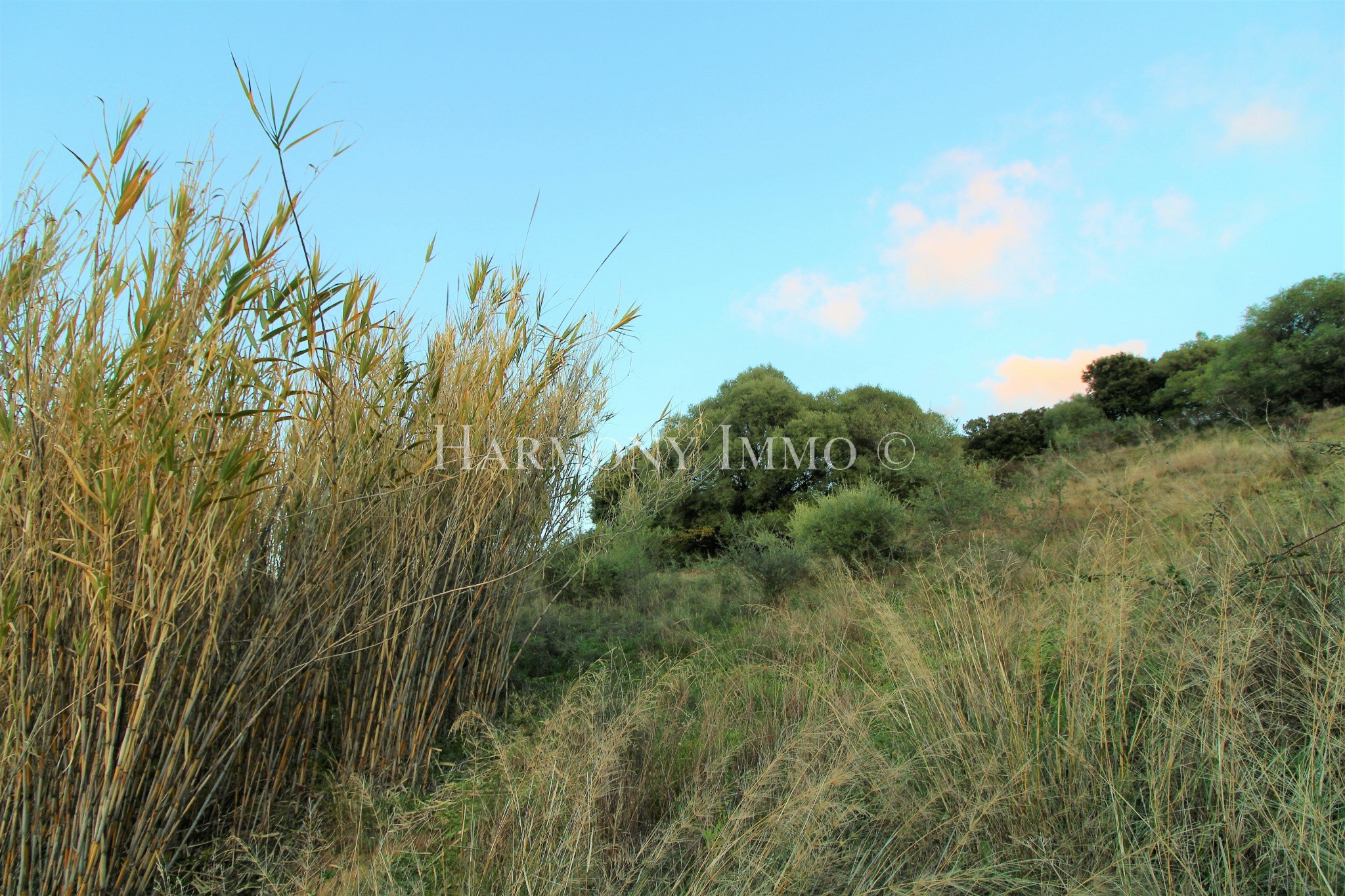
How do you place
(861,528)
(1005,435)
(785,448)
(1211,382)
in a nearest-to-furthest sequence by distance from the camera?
(861,528) < (785,448) < (1211,382) < (1005,435)

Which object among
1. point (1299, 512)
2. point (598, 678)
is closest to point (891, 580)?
point (1299, 512)

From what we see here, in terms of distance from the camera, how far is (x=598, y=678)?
3.52m

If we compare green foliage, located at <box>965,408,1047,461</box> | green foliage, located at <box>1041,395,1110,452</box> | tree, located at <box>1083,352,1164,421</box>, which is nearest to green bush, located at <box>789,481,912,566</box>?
green foliage, located at <box>1041,395,1110,452</box>

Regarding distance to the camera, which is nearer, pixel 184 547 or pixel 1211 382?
pixel 184 547

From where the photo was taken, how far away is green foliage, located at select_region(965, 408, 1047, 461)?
2450 cm

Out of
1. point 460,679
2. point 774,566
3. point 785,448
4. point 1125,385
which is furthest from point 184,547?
point 1125,385

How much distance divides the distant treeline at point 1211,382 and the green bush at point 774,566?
4888 millimetres

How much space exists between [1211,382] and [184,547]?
27.9m

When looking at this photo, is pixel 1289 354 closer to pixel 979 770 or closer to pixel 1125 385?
pixel 1125 385

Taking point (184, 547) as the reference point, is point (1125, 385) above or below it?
above

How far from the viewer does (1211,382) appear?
22.2m

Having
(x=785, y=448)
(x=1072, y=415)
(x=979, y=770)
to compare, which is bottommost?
(x=979, y=770)

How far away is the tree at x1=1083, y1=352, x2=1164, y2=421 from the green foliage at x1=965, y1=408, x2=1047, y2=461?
4034mm

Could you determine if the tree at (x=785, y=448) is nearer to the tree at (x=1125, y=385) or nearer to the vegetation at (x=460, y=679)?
the vegetation at (x=460, y=679)
